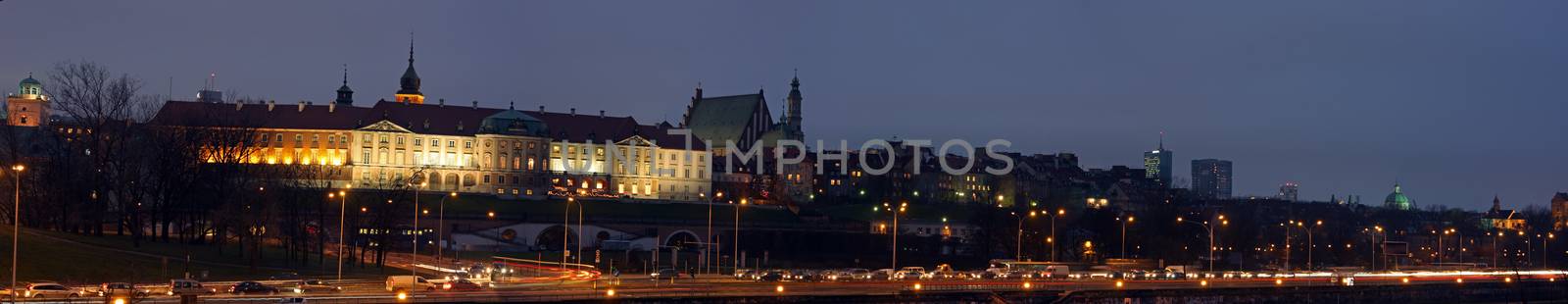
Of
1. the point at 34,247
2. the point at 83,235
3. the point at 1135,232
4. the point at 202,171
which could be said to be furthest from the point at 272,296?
the point at 1135,232

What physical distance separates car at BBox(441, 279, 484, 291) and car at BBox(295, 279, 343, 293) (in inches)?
168

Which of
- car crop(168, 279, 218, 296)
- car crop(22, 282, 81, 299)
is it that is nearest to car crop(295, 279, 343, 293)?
car crop(168, 279, 218, 296)

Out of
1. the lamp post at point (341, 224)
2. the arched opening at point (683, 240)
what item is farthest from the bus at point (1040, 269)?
the arched opening at point (683, 240)

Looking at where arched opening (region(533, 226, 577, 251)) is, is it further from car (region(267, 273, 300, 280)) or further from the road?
car (region(267, 273, 300, 280))

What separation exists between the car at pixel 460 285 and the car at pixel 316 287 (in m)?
4.26

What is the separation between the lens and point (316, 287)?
2992 inches

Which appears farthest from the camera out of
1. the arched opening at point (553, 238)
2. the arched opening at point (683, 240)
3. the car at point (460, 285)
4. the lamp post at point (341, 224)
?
the arched opening at point (683, 240)

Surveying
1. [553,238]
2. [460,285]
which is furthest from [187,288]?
[553,238]

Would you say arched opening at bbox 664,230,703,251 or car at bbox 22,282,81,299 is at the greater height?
arched opening at bbox 664,230,703,251

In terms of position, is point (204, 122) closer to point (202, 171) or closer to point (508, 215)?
point (202, 171)

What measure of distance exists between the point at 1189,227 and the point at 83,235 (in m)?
99.8

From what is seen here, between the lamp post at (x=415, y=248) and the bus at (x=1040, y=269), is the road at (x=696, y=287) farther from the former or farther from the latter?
the lamp post at (x=415, y=248)

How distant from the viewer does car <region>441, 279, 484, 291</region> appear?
74875 millimetres

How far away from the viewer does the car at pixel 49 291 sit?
211 feet
